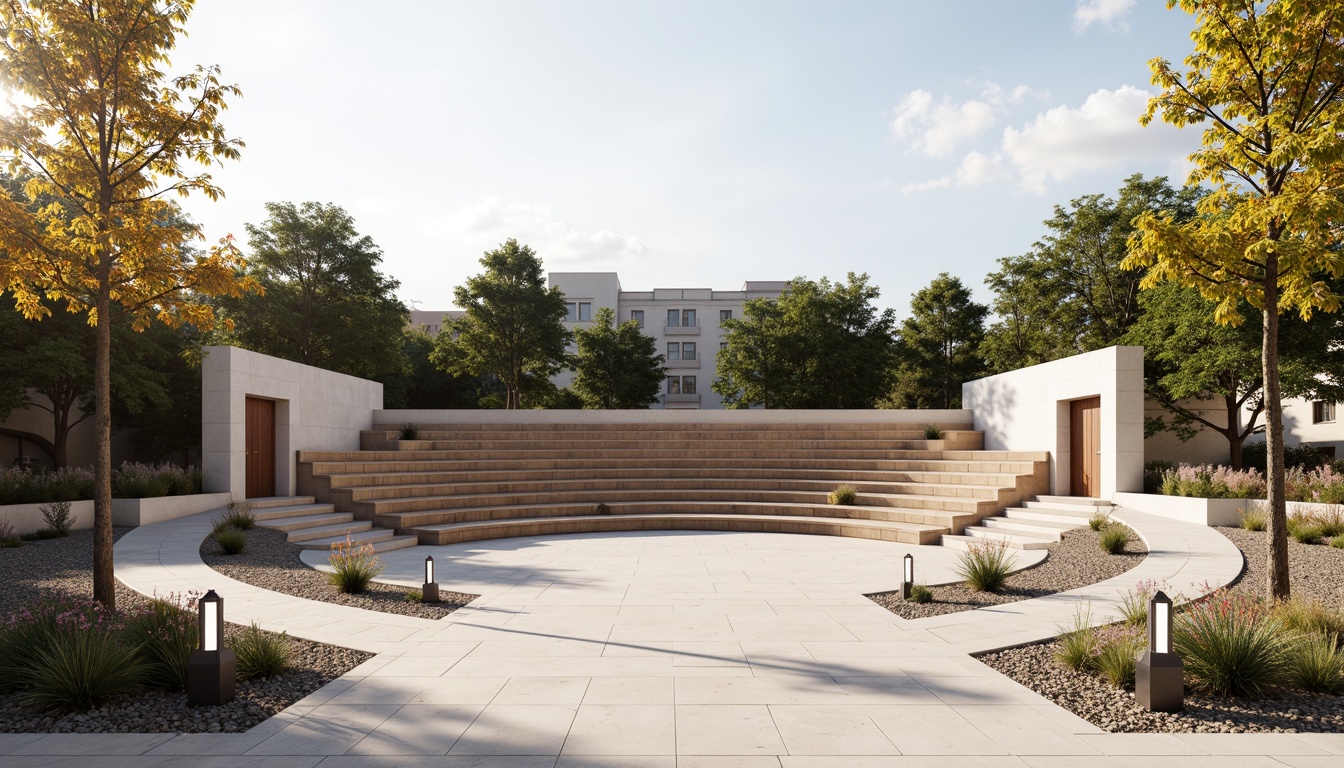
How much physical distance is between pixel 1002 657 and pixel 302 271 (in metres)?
29.1

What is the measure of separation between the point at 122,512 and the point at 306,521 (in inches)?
121

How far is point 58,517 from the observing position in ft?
41.8

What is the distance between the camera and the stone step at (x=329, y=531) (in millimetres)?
12930

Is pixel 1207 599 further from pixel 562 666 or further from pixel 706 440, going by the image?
pixel 706 440

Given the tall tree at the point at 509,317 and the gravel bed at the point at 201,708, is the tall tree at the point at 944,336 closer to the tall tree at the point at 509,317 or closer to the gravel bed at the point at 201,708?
the tall tree at the point at 509,317

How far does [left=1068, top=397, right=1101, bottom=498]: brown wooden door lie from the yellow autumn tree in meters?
16.2

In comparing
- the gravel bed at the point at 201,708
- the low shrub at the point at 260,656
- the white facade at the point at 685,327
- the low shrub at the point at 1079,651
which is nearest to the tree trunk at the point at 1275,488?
the low shrub at the point at 1079,651

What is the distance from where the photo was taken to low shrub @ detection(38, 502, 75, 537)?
12.7 m

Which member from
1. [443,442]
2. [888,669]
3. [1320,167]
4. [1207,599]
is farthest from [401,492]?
[1320,167]

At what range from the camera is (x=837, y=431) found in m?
21.5

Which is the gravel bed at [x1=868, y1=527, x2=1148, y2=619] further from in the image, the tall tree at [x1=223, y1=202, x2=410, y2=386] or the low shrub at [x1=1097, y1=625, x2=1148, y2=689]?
the tall tree at [x1=223, y1=202, x2=410, y2=386]

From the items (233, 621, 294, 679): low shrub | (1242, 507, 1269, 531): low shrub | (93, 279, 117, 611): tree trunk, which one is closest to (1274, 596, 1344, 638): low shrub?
(1242, 507, 1269, 531): low shrub

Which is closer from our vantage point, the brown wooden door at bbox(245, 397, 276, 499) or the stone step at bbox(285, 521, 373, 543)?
the stone step at bbox(285, 521, 373, 543)

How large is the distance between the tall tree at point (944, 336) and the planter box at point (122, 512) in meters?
30.5
